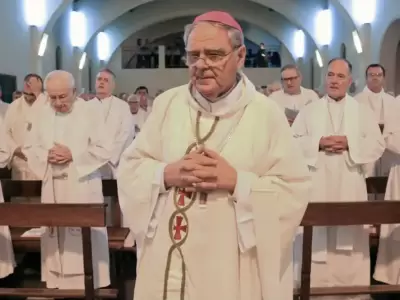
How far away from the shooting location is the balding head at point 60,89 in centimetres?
498

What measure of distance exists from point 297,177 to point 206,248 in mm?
482

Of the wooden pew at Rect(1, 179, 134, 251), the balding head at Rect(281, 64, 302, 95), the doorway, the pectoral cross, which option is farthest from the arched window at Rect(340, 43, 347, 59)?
the pectoral cross

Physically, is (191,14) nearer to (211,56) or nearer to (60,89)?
(60,89)

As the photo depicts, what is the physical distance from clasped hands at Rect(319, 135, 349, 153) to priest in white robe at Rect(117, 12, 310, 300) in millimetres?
2538

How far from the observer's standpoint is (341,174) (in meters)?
5.38

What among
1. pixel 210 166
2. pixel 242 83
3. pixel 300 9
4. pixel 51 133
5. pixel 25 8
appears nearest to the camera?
pixel 210 166

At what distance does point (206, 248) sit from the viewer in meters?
2.69

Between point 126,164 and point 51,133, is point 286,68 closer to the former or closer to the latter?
point 51,133

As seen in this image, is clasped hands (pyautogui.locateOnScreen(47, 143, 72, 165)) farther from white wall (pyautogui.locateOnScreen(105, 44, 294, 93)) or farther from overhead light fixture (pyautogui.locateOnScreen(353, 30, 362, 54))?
white wall (pyautogui.locateOnScreen(105, 44, 294, 93))

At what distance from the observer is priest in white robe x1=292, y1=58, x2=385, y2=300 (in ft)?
17.4

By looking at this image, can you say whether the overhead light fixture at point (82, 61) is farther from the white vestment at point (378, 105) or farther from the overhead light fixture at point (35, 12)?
the white vestment at point (378, 105)

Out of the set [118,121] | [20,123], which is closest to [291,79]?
[118,121]

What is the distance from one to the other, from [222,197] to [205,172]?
0.18m

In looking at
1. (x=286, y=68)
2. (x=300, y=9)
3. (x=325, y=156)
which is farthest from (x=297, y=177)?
(x=300, y=9)
